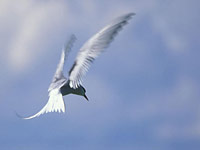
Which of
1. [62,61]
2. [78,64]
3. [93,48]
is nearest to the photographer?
[93,48]

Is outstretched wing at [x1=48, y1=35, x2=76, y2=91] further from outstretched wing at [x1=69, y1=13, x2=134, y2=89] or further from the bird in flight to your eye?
outstretched wing at [x1=69, y1=13, x2=134, y2=89]

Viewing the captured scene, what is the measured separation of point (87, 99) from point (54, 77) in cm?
235

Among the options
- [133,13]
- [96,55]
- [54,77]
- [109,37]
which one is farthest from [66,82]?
[133,13]

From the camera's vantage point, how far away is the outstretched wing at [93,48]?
36.0ft

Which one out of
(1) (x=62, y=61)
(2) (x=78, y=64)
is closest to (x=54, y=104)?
(2) (x=78, y=64)

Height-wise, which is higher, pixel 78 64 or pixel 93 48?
pixel 78 64

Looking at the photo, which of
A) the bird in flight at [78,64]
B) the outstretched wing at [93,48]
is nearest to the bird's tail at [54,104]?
the bird in flight at [78,64]

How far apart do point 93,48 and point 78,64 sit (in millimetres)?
1499

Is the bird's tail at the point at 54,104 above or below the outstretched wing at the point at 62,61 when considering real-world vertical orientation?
below

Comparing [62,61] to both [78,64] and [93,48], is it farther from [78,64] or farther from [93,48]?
[93,48]

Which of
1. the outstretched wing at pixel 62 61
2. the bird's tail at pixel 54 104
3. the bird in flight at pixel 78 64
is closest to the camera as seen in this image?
the bird in flight at pixel 78 64

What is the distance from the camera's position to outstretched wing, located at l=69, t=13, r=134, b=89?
11.0 m

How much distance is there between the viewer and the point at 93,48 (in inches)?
499

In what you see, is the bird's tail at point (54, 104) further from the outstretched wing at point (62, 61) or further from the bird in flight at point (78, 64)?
the outstretched wing at point (62, 61)
